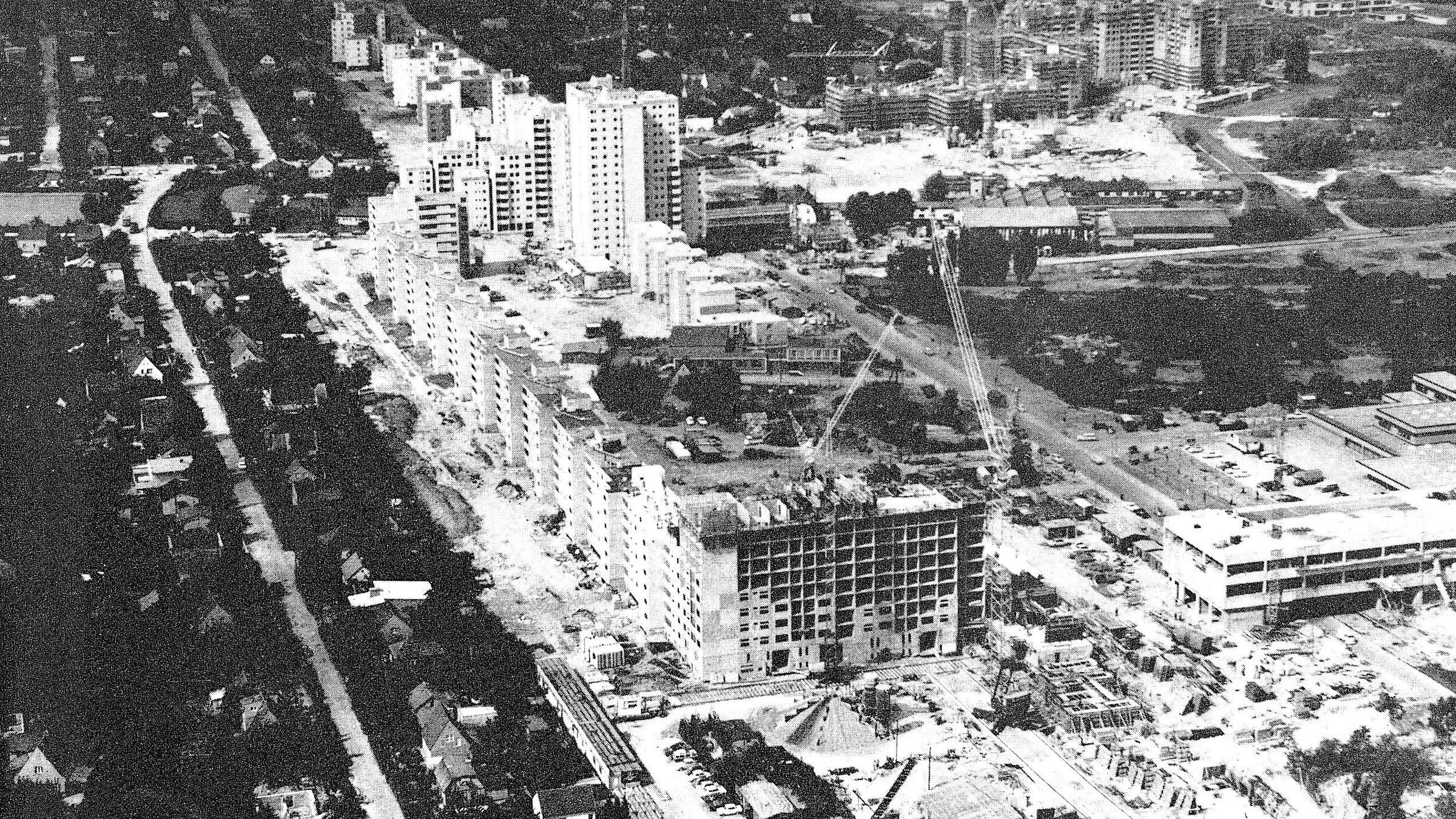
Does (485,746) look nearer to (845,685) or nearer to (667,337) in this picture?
(845,685)

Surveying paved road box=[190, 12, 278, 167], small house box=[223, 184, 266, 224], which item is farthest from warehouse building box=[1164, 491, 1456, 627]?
paved road box=[190, 12, 278, 167]

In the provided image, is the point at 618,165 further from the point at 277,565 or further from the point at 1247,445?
the point at 277,565

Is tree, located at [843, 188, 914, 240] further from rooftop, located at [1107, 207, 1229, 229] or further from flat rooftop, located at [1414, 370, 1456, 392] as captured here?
flat rooftop, located at [1414, 370, 1456, 392]

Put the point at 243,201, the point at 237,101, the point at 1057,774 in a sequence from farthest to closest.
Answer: the point at 237,101, the point at 243,201, the point at 1057,774

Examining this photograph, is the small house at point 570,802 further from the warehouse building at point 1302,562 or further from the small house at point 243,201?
the small house at point 243,201

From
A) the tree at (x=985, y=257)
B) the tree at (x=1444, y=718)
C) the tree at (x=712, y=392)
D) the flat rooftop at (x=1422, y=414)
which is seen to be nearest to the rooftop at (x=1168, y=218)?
the tree at (x=985, y=257)

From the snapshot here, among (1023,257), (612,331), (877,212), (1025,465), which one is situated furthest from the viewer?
(877,212)

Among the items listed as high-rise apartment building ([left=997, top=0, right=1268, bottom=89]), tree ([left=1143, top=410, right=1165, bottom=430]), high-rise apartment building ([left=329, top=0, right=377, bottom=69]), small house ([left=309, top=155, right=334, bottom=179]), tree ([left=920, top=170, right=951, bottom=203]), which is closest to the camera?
tree ([left=1143, top=410, right=1165, bottom=430])

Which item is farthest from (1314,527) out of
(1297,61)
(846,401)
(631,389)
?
(1297,61)
